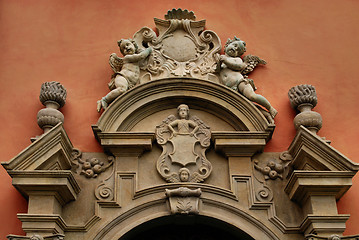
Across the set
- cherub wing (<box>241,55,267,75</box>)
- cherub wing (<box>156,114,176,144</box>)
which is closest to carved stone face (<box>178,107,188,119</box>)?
cherub wing (<box>156,114,176,144</box>)

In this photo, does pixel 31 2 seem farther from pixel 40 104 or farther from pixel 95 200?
pixel 95 200

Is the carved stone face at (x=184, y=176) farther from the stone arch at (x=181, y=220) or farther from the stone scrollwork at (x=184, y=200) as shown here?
the stone arch at (x=181, y=220)

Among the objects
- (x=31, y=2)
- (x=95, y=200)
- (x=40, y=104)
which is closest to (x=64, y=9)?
(x=31, y=2)

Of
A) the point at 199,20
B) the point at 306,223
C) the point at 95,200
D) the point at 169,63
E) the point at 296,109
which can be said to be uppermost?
the point at 199,20

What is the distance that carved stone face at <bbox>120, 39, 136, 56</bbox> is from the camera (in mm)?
7770

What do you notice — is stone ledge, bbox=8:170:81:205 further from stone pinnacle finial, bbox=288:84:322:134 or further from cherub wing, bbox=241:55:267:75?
stone pinnacle finial, bbox=288:84:322:134

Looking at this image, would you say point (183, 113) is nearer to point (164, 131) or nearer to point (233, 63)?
point (164, 131)

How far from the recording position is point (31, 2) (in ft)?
27.8

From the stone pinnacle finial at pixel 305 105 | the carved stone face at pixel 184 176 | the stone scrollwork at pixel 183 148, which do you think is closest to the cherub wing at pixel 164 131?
the stone scrollwork at pixel 183 148

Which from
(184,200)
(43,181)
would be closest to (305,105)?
(184,200)

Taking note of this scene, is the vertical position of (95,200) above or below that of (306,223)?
above

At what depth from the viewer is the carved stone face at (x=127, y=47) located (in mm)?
7770

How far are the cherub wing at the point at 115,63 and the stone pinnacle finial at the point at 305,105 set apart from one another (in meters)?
2.14

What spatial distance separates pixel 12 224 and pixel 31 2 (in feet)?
10.4
